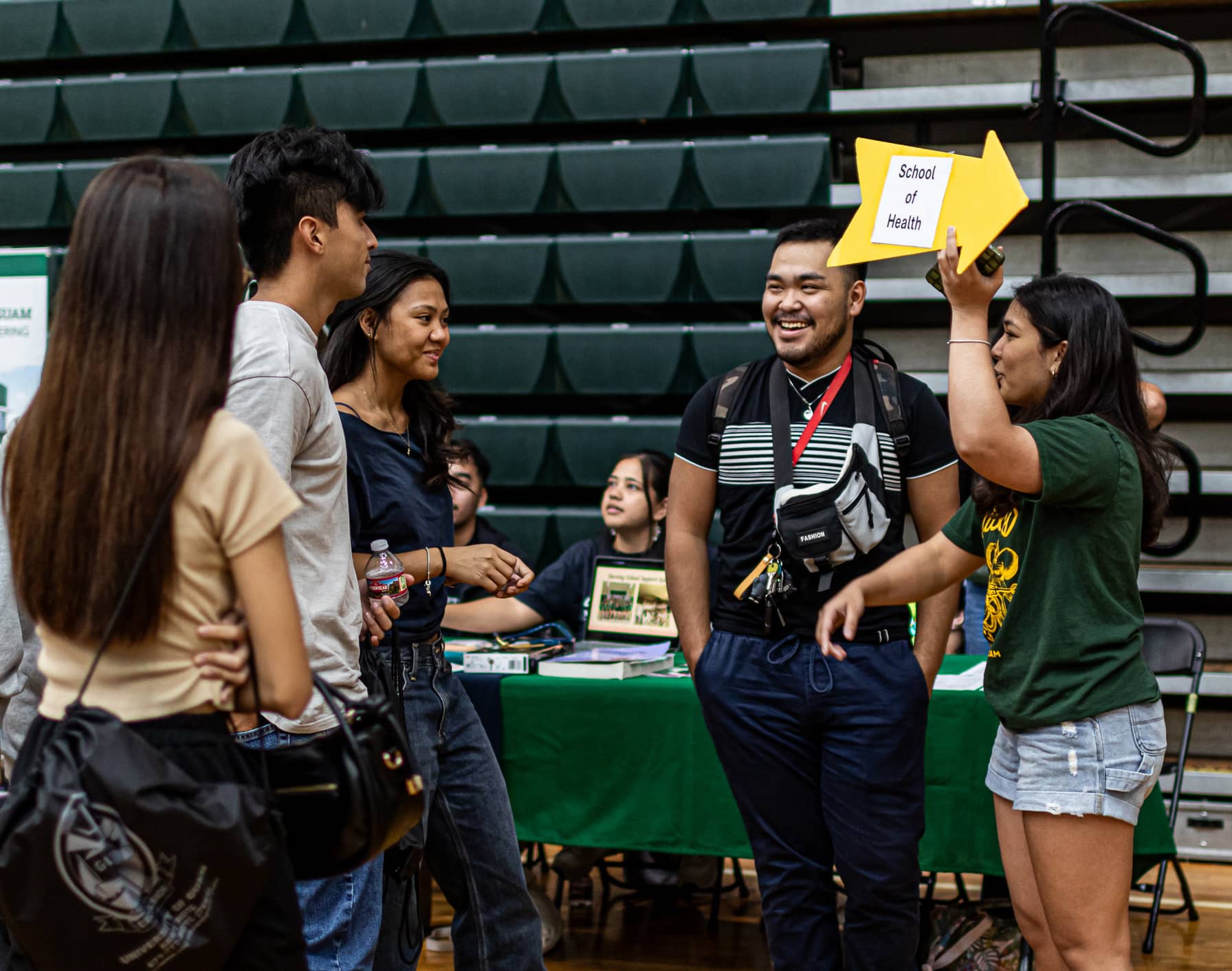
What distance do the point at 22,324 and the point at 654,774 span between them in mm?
3651

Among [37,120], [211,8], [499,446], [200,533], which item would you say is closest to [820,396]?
[200,533]

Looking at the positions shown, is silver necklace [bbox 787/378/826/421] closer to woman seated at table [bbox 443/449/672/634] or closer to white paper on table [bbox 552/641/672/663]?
white paper on table [bbox 552/641/672/663]

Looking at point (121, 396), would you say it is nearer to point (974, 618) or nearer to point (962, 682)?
point (962, 682)

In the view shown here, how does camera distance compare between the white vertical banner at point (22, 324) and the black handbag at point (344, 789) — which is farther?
the white vertical banner at point (22, 324)

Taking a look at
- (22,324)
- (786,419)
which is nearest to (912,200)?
(786,419)

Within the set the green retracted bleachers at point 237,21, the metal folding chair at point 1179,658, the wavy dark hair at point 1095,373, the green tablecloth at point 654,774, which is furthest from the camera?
the green retracted bleachers at point 237,21

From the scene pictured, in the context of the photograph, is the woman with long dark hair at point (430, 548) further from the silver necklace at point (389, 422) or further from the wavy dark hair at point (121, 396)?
the wavy dark hair at point (121, 396)

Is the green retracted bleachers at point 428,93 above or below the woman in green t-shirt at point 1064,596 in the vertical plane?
above

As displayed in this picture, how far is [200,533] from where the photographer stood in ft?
4.01

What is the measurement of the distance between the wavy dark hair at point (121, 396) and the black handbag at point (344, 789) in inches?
8.8

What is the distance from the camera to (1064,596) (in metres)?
2.01

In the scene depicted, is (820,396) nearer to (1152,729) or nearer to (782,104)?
(1152,729)

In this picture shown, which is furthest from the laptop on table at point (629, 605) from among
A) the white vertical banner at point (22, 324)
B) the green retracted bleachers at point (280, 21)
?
the white vertical banner at point (22, 324)

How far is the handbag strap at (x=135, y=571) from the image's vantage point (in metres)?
1.19
